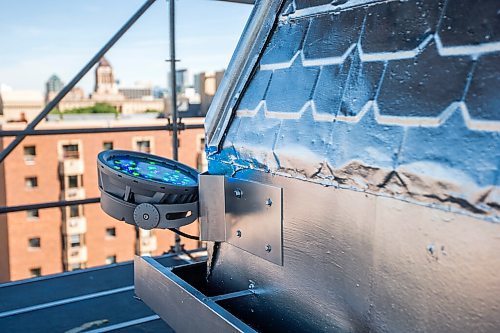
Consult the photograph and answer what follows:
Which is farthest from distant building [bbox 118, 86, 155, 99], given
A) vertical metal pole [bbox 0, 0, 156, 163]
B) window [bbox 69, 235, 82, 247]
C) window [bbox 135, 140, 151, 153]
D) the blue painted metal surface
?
the blue painted metal surface

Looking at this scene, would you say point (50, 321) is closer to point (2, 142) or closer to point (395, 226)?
point (395, 226)

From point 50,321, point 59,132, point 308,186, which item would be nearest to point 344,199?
point 308,186

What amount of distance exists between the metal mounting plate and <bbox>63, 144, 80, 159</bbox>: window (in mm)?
23181

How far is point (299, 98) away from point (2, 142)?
21262 millimetres

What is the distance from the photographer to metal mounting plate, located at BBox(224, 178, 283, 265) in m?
1.00

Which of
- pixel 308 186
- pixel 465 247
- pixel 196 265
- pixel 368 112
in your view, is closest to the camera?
pixel 465 247

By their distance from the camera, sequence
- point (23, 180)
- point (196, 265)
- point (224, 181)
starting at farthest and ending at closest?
point (23, 180)
point (196, 265)
point (224, 181)

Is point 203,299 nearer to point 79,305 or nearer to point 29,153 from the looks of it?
point 79,305

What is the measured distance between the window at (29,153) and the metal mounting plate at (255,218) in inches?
937

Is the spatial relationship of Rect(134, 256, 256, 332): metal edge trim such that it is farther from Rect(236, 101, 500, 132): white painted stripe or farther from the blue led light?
Rect(236, 101, 500, 132): white painted stripe

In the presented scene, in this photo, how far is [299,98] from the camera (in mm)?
958

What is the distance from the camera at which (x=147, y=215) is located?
119 cm

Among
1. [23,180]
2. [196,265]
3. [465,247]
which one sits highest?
[465,247]

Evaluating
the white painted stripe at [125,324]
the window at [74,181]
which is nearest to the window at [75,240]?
the window at [74,181]
